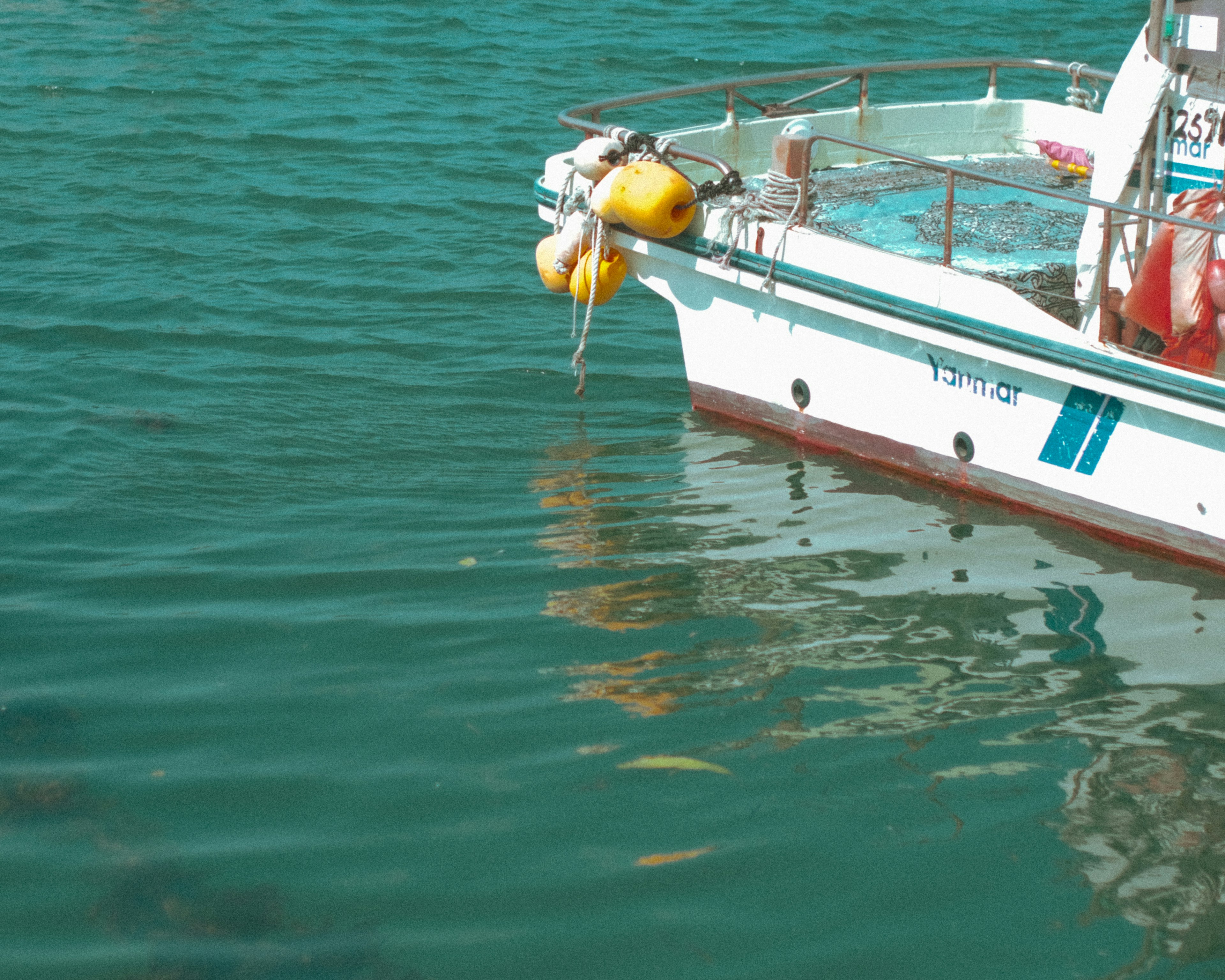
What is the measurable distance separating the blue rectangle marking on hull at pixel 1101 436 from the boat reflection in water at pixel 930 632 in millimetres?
353

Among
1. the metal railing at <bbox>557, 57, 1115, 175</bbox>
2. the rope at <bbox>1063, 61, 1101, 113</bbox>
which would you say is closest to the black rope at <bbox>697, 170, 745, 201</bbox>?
the metal railing at <bbox>557, 57, 1115, 175</bbox>

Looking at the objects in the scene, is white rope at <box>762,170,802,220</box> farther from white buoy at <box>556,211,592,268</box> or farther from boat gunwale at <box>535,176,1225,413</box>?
white buoy at <box>556,211,592,268</box>

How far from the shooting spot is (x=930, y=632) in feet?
18.9

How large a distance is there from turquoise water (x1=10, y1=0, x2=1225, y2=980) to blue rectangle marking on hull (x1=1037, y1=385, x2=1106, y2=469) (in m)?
0.35

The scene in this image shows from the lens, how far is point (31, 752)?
492cm

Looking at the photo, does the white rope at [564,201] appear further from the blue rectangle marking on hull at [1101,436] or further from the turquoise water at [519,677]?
the blue rectangle marking on hull at [1101,436]

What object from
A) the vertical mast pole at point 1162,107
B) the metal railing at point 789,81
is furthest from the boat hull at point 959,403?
the metal railing at point 789,81

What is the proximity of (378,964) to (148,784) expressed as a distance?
1.22m

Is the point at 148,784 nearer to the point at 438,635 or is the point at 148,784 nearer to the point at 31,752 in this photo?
the point at 31,752

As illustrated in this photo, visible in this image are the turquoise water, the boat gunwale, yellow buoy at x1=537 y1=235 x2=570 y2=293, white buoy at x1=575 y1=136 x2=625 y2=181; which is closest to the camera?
Result: the turquoise water

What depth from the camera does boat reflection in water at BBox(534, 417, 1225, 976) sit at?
4.57 metres

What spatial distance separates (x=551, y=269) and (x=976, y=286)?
8.42ft

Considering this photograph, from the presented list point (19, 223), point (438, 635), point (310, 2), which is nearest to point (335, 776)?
point (438, 635)

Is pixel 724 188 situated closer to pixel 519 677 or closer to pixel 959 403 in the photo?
pixel 959 403
